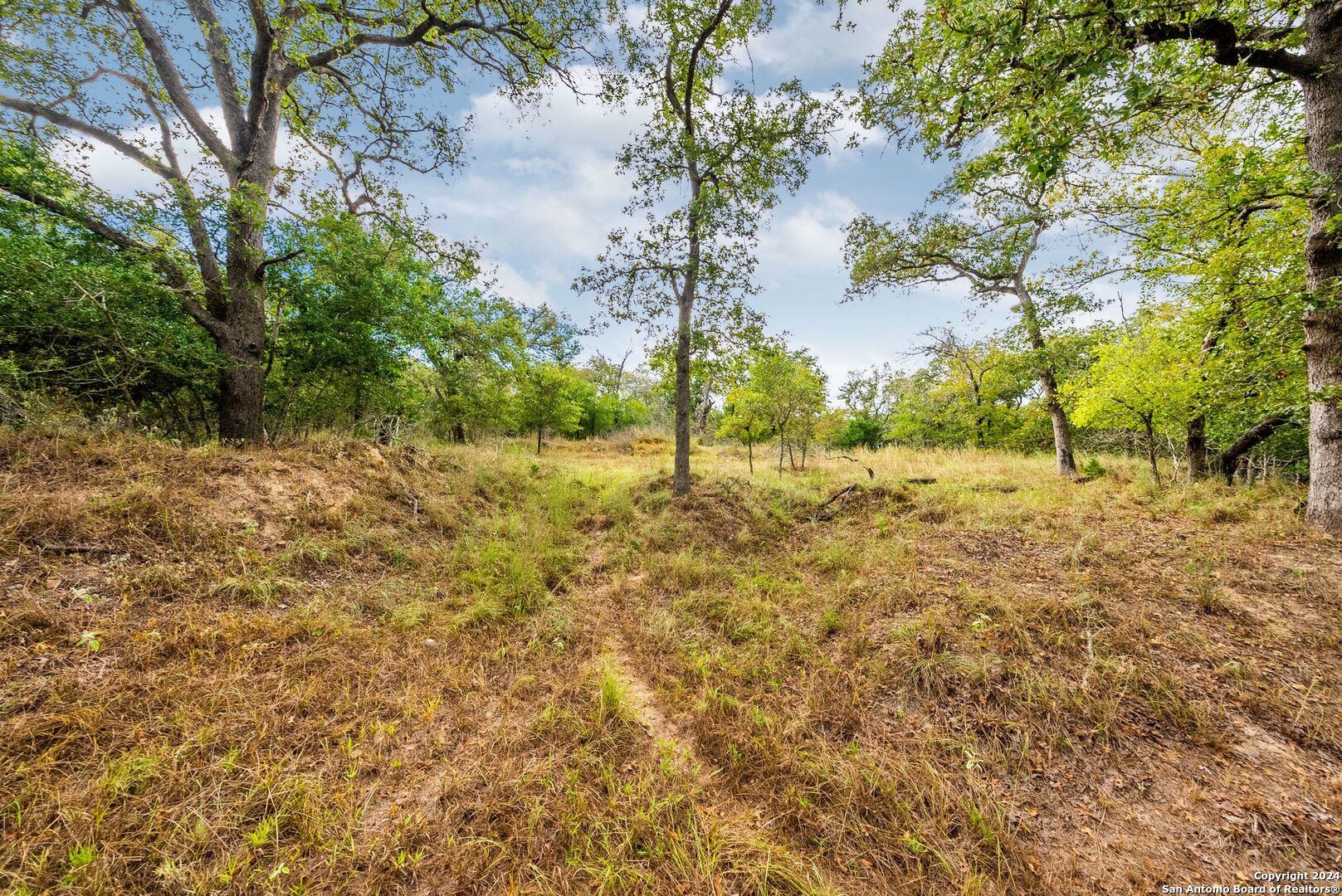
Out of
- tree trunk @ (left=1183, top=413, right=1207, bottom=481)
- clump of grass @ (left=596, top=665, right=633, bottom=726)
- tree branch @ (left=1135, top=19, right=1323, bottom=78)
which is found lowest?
clump of grass @ (left=596, top=665, right=633, bottom=726)

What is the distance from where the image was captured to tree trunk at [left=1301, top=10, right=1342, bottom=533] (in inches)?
170

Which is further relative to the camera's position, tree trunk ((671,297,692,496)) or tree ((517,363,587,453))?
tree ((517,363,587,453))

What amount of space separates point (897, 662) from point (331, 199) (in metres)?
10.9

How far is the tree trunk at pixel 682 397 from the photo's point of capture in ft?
29.3

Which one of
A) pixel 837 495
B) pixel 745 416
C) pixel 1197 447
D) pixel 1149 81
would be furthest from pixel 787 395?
pixel 1149 81

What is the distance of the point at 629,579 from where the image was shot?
596 centimetres

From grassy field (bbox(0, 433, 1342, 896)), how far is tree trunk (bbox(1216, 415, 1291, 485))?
3050 mm

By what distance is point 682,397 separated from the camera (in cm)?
914

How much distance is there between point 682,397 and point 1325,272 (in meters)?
8.76

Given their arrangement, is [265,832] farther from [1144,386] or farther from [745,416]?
[745,416]

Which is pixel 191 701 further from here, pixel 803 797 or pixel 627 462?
pixel 627 462

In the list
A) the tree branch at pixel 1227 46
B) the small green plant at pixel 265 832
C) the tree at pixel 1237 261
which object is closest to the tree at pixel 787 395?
the tree at pixel 1237 261

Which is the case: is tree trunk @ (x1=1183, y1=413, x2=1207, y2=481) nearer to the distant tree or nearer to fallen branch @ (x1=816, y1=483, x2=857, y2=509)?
fallen branch @ (x1=816, y1=483, x2=857, y2=509)

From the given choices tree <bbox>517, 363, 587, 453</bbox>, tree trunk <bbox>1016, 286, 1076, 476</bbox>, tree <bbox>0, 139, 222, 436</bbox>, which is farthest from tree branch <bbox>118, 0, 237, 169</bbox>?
tree trunk <bbox>1016, 286, 1076, 476</bbox>
